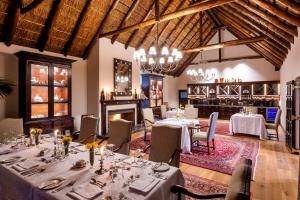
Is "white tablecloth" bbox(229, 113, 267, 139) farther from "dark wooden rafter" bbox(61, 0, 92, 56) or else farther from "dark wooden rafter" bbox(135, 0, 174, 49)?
"dark wooden rafter" bbox(61, 0, 92, 56)

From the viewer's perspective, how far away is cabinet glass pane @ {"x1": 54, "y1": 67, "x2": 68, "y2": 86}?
18.1 ft

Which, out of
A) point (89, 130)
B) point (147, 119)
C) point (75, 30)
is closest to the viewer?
point (89, 130)

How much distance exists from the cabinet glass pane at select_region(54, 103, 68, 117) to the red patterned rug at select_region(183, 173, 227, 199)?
420 cm

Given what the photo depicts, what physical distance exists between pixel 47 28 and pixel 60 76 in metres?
1.36

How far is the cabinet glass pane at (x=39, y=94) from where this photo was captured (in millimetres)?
5037

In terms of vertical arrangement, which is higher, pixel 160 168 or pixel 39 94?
pixel 39 94

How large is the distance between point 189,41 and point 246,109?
4790mm

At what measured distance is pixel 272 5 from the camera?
3.81m

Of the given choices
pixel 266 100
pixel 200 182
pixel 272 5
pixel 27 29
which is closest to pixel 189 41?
pixel 266 100

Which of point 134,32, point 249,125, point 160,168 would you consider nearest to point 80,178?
point 160,168

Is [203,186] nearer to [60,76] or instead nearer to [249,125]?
[249,125]

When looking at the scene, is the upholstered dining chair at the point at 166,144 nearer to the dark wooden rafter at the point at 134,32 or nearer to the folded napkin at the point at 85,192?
the folded napkin at the point at 85,192

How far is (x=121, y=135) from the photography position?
3162mm

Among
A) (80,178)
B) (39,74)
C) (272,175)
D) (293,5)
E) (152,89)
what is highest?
(293,5)
